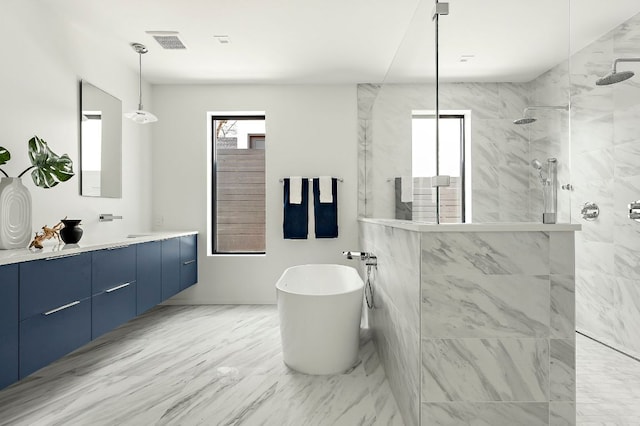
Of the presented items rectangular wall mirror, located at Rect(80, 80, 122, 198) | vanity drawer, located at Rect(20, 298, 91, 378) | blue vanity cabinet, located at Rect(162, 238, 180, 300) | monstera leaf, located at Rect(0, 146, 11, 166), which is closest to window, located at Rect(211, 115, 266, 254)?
blue vanity cabinet, located at Rect(162, 238, 180, 300)

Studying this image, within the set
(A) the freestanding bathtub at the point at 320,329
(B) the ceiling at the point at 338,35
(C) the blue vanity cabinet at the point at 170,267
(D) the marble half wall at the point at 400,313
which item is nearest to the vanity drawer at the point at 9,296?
(A) the freestanding bathtub at the point at 320,329

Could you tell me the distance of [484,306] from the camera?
54.4 inches

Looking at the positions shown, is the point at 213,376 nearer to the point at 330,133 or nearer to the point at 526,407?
the point at 526,407

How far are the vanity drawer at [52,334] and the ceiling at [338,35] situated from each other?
1.96 metres

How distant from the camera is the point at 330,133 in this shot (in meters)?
3.80

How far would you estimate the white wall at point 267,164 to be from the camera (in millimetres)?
3797

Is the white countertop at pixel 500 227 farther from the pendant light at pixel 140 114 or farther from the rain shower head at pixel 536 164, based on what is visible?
the pendant light at pixel 140 114

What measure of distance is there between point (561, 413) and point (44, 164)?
282cm

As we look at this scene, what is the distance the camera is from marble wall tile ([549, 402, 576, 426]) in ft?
4.42

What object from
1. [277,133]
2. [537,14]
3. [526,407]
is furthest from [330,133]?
[526,407]

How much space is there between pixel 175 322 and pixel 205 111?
7.05ft

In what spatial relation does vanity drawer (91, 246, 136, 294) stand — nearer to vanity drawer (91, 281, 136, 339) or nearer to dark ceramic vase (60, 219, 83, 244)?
vanity drawer (91, 281, 136, 339)

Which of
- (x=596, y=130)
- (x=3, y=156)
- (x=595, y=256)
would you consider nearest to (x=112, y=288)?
(x=3, y=156)

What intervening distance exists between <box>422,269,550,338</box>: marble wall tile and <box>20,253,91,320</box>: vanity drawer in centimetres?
167
